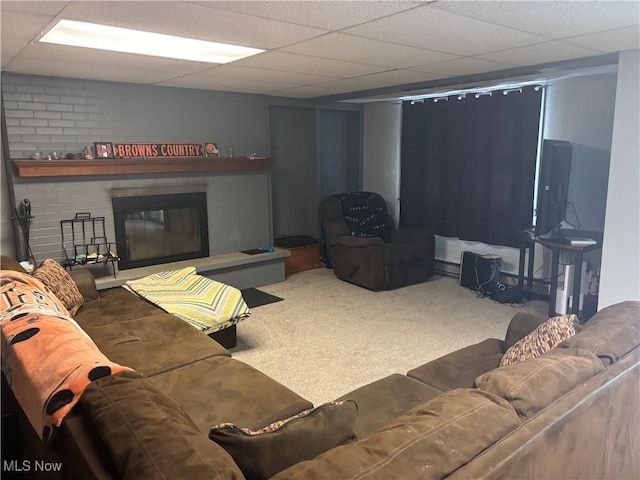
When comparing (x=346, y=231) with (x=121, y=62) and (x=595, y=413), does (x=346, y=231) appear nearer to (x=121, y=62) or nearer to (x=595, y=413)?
(x=121, y=62)

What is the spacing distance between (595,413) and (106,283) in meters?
3.92

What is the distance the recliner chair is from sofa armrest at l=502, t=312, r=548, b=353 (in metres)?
2.56

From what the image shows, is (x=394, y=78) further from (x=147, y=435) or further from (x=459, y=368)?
(x=147, y=435)

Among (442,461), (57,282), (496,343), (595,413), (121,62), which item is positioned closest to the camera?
(442,461)

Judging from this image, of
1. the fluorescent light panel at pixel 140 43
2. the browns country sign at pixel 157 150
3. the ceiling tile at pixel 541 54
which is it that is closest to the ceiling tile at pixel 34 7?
the fluorescent light panel at pixel 140 43

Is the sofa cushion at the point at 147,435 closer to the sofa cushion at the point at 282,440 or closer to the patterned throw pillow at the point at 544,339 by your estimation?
the sofa cushion at the point at 282,440

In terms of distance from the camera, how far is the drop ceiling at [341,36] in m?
2.20

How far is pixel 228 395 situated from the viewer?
6.72ft

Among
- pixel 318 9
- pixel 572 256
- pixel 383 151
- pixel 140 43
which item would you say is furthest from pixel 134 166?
pixel 572 256

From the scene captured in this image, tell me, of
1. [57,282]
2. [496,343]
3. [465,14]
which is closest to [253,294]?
[57,282]

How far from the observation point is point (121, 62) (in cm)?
350

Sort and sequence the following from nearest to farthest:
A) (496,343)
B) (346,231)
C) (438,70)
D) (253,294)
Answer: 1. (496,343)
2. (438,70)
3. (253,294)
4. (346,231)

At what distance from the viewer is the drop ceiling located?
2201 millimetres

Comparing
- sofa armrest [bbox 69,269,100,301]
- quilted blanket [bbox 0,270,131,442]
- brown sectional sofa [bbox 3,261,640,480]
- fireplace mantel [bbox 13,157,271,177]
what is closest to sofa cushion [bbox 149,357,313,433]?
brown sectional sofa [bbox 3,261,640,480]
